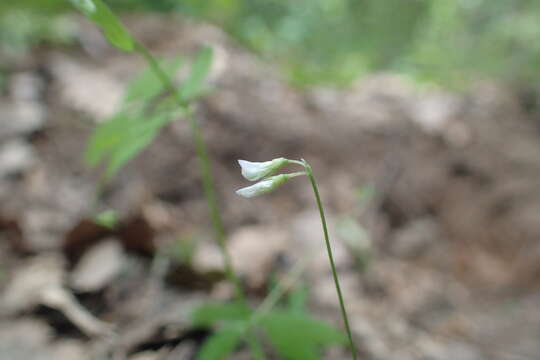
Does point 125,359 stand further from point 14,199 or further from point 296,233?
point 296,233

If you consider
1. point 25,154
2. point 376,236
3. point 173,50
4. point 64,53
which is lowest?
point 25,154

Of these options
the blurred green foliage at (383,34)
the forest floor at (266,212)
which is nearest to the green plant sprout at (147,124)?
the forest floor at (266,212)

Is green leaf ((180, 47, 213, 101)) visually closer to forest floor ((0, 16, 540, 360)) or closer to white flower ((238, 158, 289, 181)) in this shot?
white flower ((238, 158, 289, 181))

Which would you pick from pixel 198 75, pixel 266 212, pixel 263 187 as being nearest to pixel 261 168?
pixel 263 187

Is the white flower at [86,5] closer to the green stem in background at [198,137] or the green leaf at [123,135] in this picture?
the green stem in background at [198,137]

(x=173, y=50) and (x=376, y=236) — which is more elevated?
(x=173, y=50)

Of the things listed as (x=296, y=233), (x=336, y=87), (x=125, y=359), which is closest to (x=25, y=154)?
(x=125, y=359)

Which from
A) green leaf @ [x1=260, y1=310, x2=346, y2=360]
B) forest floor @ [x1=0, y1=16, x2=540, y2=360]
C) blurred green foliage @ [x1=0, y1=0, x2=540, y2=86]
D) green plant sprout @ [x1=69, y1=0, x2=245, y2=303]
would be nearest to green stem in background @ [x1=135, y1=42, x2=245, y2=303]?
green plant sprout @ [x1=69, y1=0, x2=245, y2=303]
